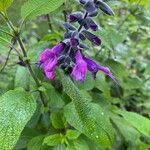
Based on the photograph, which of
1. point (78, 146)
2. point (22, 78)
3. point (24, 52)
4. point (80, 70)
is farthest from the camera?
point (22, 78)

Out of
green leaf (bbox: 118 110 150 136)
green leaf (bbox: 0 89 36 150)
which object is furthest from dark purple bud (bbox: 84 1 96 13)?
green leaf (bbox: 118 110 150 136)

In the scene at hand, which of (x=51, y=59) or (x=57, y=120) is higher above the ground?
(x=51, y=59)

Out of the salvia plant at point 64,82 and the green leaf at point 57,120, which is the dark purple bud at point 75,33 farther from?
the green leaf at point 57,120

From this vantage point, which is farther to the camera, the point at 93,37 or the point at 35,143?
the point at 35,143

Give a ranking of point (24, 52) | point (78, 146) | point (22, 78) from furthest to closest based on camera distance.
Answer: point (22, 78)
point (78, 146)
point (24, 52)

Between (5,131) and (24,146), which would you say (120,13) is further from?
(5,131)

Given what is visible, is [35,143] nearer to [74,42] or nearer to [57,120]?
[57,120]

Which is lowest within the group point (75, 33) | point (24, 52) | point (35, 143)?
point (35, 143)

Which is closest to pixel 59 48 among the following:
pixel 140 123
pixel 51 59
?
pixel 51 59
